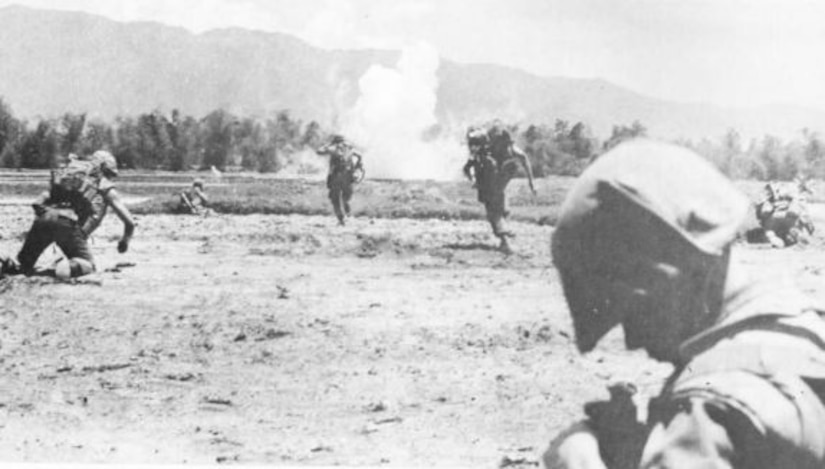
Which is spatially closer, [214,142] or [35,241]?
[214,142]

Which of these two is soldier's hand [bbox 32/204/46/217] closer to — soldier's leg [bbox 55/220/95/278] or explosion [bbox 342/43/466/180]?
soldier's leg [bbox 55/220/95/278]

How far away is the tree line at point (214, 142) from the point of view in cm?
418

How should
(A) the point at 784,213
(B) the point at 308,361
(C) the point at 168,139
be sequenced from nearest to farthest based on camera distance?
1. (B) the point at 308,361
2. (A) the point at 784,213
3. (C) the point at 168,139

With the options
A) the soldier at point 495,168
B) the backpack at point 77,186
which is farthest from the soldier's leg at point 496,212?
the backpack at point 77,186

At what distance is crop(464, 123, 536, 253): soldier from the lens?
4.79m

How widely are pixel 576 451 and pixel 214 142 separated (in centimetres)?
355

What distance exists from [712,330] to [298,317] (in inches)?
109

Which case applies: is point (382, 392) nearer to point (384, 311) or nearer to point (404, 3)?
point (384, 311)

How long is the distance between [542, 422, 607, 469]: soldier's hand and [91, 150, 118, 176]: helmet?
3.90m

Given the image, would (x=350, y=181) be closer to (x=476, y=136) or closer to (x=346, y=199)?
(x=346, y=199)

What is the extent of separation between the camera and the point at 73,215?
17.9 feet

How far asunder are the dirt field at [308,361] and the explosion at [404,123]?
1.62 ft

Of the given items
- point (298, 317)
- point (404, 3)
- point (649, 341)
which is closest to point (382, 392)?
point (298, 317)

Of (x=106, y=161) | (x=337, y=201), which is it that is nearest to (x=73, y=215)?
(x=106, y=161)
